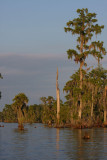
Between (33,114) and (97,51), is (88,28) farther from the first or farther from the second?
(33,114)

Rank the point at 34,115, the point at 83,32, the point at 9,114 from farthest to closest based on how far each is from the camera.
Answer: the point at 9,114 → the point at 34,115 → the point at 83,32

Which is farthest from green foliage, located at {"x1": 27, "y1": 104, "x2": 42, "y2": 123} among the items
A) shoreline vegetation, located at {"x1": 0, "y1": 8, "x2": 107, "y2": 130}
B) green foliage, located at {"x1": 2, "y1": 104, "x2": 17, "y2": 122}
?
shoreline vegetation, located at {"x1": 0, "y1": 8, "x2": 107, "y2": 130}

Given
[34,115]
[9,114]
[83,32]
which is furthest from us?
[9,114]

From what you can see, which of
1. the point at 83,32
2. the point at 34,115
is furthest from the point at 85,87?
the point at 34,115

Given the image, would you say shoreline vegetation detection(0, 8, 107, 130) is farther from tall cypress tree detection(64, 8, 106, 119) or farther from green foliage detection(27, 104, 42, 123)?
green foliage detection(27, 104, 42, 123)

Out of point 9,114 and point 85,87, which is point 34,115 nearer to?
point 9,114

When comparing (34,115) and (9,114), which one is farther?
(9,114)

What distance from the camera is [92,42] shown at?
63.6 metres

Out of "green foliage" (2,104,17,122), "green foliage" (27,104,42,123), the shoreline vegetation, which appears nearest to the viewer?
the shoreline vegetation

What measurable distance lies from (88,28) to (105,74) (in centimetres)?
1235

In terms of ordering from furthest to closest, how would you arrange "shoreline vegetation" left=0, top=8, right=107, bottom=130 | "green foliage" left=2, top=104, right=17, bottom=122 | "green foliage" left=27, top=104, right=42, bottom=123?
"green foliage" left=2, top=104, right=17, bottom=122
"green foliage" left=27, top=104, right=42, bottom=123
"shoreline vegetation" left=0, top=8, right=107, bottom=130

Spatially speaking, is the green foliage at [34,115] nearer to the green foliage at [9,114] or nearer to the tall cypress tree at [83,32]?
the green foliage at [9,114]

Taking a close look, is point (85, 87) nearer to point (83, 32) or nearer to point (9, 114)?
point (83, 32)

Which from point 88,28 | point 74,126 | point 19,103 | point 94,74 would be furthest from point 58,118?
point 19,103
